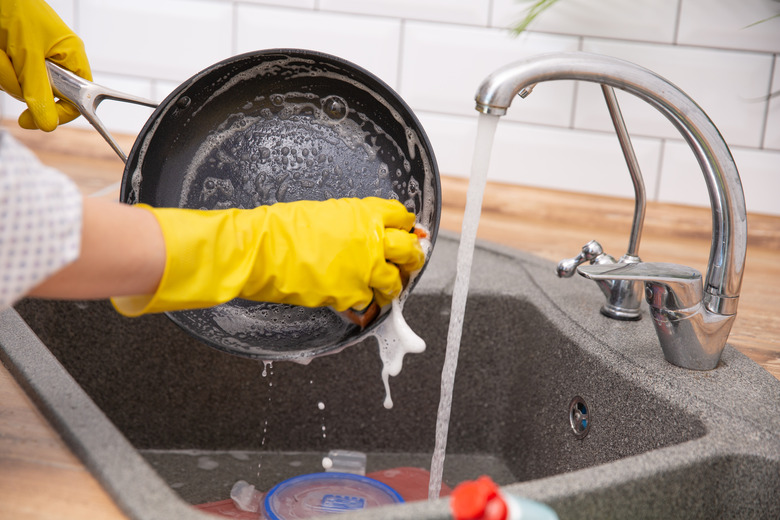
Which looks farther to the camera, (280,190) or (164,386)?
(164,386)

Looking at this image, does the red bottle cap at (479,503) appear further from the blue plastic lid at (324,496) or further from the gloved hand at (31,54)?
the gloved hand at (31,54)

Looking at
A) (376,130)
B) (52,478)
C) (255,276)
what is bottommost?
(52,478)

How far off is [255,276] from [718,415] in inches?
15.3

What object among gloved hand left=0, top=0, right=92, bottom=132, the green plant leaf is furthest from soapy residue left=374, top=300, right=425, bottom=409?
the green plant leaf

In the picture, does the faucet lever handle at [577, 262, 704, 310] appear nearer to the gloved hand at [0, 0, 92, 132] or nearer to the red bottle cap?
the red bottle cap

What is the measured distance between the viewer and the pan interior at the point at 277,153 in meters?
0.69

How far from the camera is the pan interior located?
2.25 ft

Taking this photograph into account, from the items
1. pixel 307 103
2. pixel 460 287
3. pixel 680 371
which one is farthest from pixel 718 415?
pixel 307 103

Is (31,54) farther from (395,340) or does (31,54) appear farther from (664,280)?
(664,280)

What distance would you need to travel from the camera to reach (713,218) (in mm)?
669

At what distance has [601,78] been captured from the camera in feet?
1.99

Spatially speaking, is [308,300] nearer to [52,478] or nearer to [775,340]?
[52,478]

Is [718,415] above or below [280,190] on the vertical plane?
below

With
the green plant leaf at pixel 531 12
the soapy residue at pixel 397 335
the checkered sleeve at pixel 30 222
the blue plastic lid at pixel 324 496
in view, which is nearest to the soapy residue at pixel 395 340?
the soapy residue at pixel 397 335
